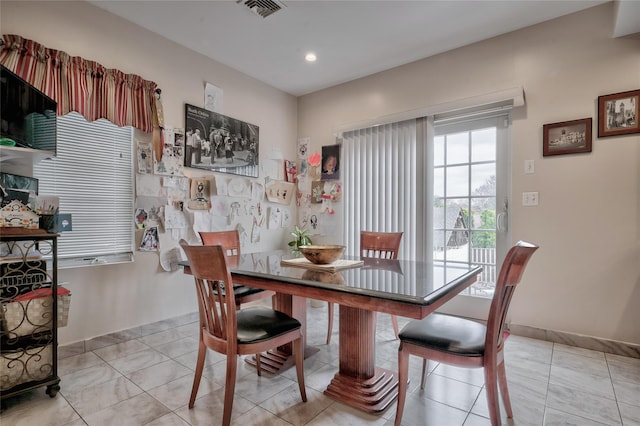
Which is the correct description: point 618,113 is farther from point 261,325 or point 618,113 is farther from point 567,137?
point 261,325

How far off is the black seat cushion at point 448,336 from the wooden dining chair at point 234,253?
1.14 m

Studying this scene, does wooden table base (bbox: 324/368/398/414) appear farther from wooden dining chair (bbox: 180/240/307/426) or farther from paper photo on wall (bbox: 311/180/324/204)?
paper photo on wall (bbox: 311/180/324/204)

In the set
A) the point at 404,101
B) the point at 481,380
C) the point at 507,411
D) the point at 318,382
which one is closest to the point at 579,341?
the point at 481,380

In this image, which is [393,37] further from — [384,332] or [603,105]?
[384,332]

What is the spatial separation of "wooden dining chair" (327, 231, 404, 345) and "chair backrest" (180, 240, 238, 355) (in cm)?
115

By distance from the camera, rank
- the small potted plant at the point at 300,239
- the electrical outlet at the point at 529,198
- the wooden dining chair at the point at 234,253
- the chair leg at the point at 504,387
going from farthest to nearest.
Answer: the small potted plant at the point at 300,239 < the electrical outlet at the point at 529,198 < the wooden dining chair at the point at 234,253 < the chair leg at the point at 504,387

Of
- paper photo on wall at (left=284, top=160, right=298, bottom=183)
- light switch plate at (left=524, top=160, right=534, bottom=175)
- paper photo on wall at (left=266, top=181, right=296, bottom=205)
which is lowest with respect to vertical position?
paper photo on wall at (left=266, top=181, right=296, bottom=205)

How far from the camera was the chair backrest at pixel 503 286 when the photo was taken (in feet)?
4.22

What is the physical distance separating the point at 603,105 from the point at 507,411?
2.31 m

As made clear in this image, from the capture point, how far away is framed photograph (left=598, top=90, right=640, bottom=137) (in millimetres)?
2309

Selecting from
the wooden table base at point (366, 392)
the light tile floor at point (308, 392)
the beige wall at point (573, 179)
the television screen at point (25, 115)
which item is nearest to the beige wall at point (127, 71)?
the light tile floor at point (308, 392)

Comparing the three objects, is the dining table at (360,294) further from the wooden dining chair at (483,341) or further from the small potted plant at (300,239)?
the small potted plant at (300,239)

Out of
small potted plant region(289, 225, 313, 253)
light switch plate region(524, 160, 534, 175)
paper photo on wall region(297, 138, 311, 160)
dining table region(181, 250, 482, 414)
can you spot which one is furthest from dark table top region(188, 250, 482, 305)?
paper photo on wall region(297, 138, 311, 160)

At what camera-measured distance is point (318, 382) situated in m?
1.94
